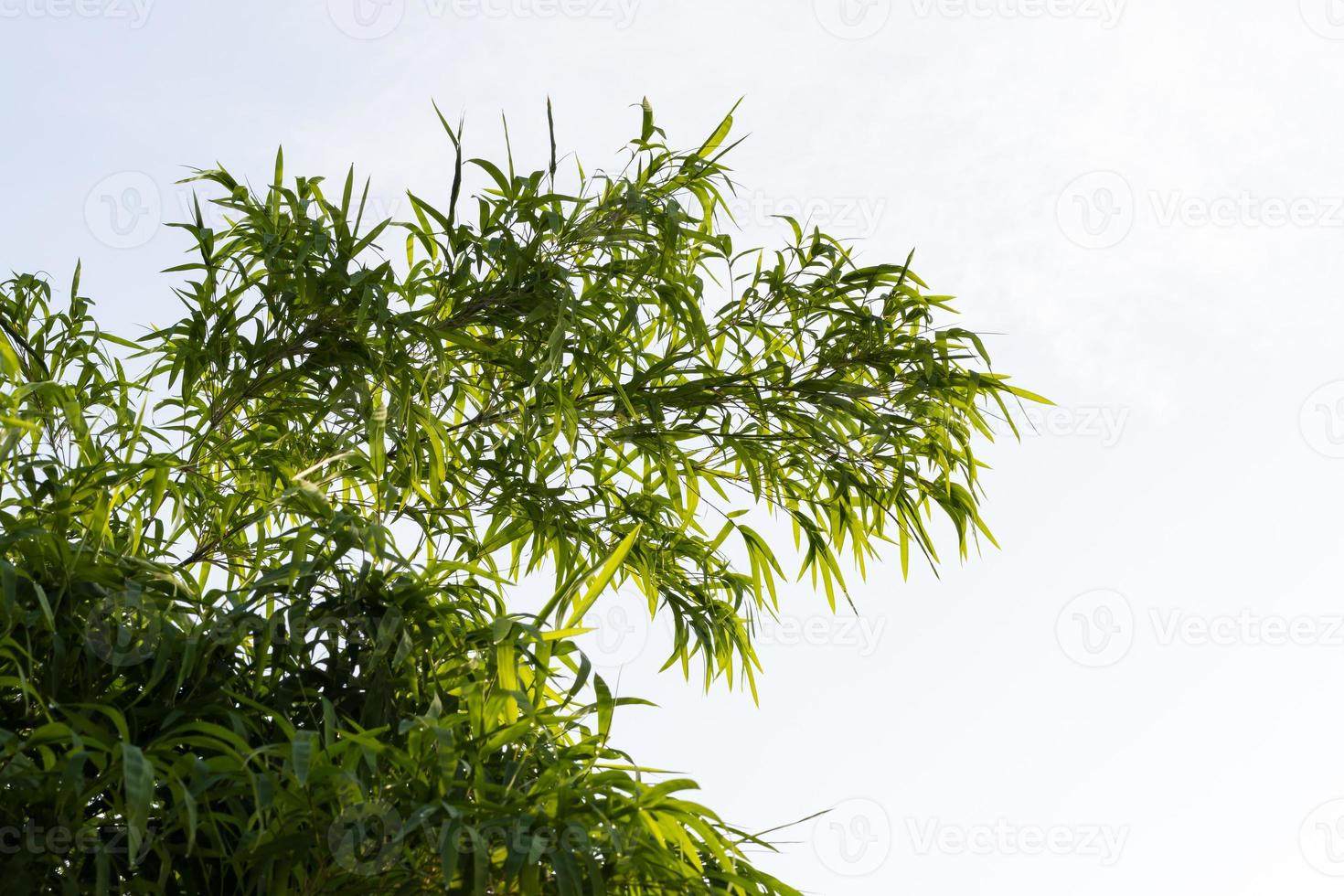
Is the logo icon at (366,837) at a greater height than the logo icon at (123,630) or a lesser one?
lesser

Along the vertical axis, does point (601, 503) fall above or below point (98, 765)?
above

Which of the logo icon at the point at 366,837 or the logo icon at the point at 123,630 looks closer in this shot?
the logo icon at the point at 366,837

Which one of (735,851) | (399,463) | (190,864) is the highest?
(399,463)

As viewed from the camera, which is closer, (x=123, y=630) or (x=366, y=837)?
(x=366, y=837)

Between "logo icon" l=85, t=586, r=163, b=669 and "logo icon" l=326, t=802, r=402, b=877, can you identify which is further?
"logo icon" l=85, t=586, r=163, b=669

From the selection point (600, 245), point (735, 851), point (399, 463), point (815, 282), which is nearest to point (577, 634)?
point (735, 851)

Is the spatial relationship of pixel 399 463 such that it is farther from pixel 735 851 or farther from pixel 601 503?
pixel 735 851

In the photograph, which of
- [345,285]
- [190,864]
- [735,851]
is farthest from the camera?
[345,285]

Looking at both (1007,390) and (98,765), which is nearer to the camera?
(98,765)

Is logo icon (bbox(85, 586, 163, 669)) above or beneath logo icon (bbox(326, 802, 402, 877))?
above

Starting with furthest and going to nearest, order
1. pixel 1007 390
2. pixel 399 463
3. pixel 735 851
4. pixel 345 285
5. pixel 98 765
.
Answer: pixel 1007 390 < pixel 399 463 < pixel 345 285 < pixel 735 851 < pixel 98 765

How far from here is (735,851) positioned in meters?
1.93

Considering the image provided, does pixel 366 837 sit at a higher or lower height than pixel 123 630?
lower

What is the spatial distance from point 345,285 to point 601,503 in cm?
83
